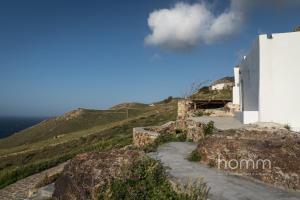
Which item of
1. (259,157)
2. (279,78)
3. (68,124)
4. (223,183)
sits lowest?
(68,124)

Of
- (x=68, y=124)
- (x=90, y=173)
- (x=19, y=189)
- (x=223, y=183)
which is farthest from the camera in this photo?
(x=68, y=124)

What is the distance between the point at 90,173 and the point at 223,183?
281 cm

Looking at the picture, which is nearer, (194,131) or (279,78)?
(194,131)

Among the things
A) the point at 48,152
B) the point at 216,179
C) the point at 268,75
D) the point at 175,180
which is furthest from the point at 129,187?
the point at 48,152

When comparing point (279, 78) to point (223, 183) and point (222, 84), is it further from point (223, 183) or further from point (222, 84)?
point (222, 84)

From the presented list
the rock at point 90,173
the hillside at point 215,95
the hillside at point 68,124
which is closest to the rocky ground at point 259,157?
the rock at point 90,173

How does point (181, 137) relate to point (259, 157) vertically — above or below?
above

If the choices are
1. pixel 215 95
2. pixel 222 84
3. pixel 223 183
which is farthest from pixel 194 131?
pixel 222 84

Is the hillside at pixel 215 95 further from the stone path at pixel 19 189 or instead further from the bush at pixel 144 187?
the bush at pixel 144 187

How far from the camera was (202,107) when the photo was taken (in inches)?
1144

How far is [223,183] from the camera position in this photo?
802 centimetres

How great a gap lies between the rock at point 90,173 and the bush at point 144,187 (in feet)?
0.54

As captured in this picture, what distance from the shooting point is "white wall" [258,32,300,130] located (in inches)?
614

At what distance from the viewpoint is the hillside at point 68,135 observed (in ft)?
103
